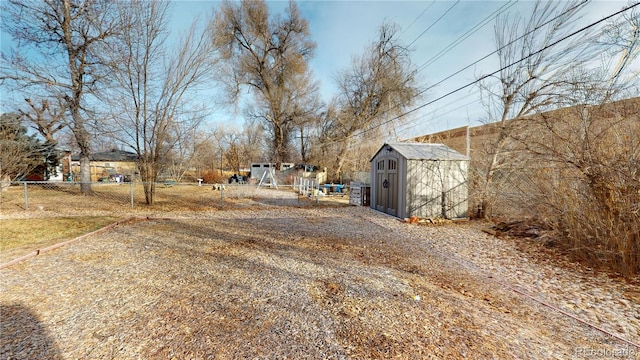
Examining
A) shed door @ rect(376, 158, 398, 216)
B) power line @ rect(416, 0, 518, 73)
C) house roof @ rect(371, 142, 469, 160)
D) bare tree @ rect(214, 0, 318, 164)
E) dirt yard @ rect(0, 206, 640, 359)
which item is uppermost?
bare tree @ rect(214, 0, 318, 164)

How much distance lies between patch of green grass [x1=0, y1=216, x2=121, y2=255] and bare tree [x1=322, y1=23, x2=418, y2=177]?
→ 17.1 m

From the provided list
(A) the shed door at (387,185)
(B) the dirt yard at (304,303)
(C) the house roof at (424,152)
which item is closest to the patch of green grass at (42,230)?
(B) the dirt yard at (304,303)

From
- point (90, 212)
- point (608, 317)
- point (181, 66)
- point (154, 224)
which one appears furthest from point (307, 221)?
point (181, 66)

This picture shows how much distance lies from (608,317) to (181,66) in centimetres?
1321

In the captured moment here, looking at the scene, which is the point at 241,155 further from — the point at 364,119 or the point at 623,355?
the point at 623,355

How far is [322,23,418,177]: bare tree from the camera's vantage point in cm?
1973

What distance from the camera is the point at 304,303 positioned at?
2.87 metres

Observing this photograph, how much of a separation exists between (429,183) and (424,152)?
1029 millimetres

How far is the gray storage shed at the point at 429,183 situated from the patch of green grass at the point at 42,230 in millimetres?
8250

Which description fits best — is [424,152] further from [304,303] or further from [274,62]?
[274,62]

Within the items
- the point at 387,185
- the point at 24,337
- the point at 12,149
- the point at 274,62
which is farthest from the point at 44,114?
the point at 274,62

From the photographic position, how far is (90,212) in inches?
343

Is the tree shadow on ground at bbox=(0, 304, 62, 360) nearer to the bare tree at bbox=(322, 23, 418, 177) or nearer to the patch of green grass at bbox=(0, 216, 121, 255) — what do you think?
the patch of green grass at bbox=(0, 216, 121, 255)

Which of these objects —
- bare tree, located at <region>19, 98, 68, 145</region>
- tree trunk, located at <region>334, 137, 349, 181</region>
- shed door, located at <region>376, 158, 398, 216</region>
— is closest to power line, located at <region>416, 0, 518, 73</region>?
shed door, located at <region>376, 158, 398, 216</region>
